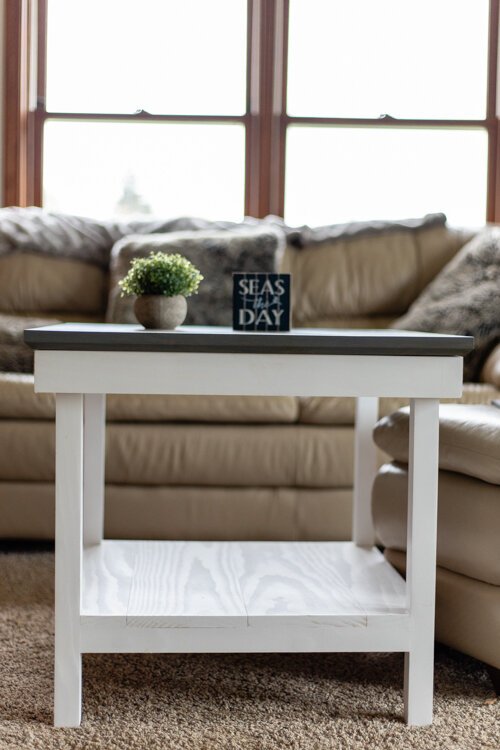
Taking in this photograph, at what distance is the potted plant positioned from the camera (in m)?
1.43

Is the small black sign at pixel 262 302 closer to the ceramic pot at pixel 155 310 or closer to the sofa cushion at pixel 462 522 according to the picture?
the ceramic pot at pixel 155 310

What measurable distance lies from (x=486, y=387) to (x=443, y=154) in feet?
4.71

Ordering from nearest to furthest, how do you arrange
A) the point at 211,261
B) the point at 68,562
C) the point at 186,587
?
the point at 68,562 < the point at 186,587 < the point at 211,261

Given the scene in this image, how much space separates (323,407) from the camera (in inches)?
87.0

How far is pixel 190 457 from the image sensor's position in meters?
2.16

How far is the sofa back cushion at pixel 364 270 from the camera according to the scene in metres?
2.77

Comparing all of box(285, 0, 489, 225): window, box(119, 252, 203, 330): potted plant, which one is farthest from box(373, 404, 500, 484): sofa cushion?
box(285, 0, 489, 225): window

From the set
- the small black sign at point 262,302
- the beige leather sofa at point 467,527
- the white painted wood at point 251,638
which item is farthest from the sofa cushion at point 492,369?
the white painted wood at point 251,638

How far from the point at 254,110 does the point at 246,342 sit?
2.38 m

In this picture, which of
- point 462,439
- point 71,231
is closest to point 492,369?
point 462,439

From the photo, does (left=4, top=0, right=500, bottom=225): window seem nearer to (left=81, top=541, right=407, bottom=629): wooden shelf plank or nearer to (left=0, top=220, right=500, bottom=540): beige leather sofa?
(left=0, top=220, right=500, bottom=540): beige leather sofa

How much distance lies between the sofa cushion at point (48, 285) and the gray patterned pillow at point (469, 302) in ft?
3.11

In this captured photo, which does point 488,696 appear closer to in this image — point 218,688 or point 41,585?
point 218,688

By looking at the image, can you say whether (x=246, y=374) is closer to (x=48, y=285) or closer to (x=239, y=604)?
(x=239, y=604)
